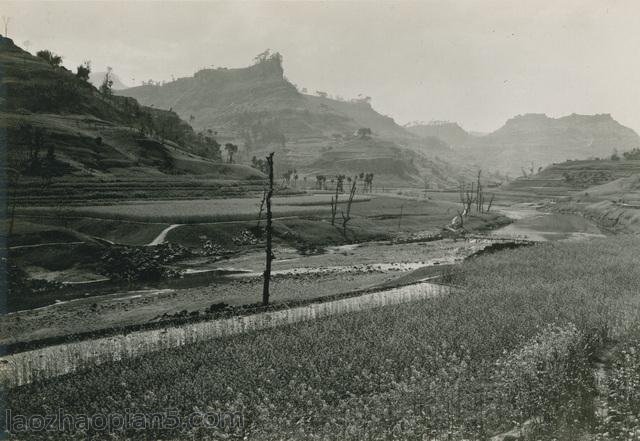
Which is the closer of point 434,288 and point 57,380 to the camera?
point 57,380

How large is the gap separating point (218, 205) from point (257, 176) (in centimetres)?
5624

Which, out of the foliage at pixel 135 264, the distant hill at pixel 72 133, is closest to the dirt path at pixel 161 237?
the foliage at pixel 135 264

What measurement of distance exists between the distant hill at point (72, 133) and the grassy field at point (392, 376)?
8109cm

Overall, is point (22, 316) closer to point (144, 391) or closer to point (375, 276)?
point (144, 391)

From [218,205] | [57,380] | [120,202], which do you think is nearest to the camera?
[57,380]

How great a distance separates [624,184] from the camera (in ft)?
481

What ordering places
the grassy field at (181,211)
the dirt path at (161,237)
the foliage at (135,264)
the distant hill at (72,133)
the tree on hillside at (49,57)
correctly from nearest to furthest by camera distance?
the foliage at (135,264), the dirt path at (161,237), the grassy field at (181,211), the distant hill at (72,133), the tree on hillside at (49,57)

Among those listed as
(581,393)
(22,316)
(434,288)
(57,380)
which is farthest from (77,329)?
(581,393)

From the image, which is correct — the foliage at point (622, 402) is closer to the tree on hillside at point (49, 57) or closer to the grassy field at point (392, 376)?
the grassy field at point (392, 376)

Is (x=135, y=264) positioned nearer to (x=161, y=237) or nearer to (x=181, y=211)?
(x=161, y=237)

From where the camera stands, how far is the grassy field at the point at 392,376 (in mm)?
14133

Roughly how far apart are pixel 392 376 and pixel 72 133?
11898 centimetres

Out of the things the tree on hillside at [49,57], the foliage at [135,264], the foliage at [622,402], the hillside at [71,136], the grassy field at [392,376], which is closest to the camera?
the foliage at [622,402]

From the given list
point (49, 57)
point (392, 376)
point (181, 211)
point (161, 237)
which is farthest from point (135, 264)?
point (49, 57)
